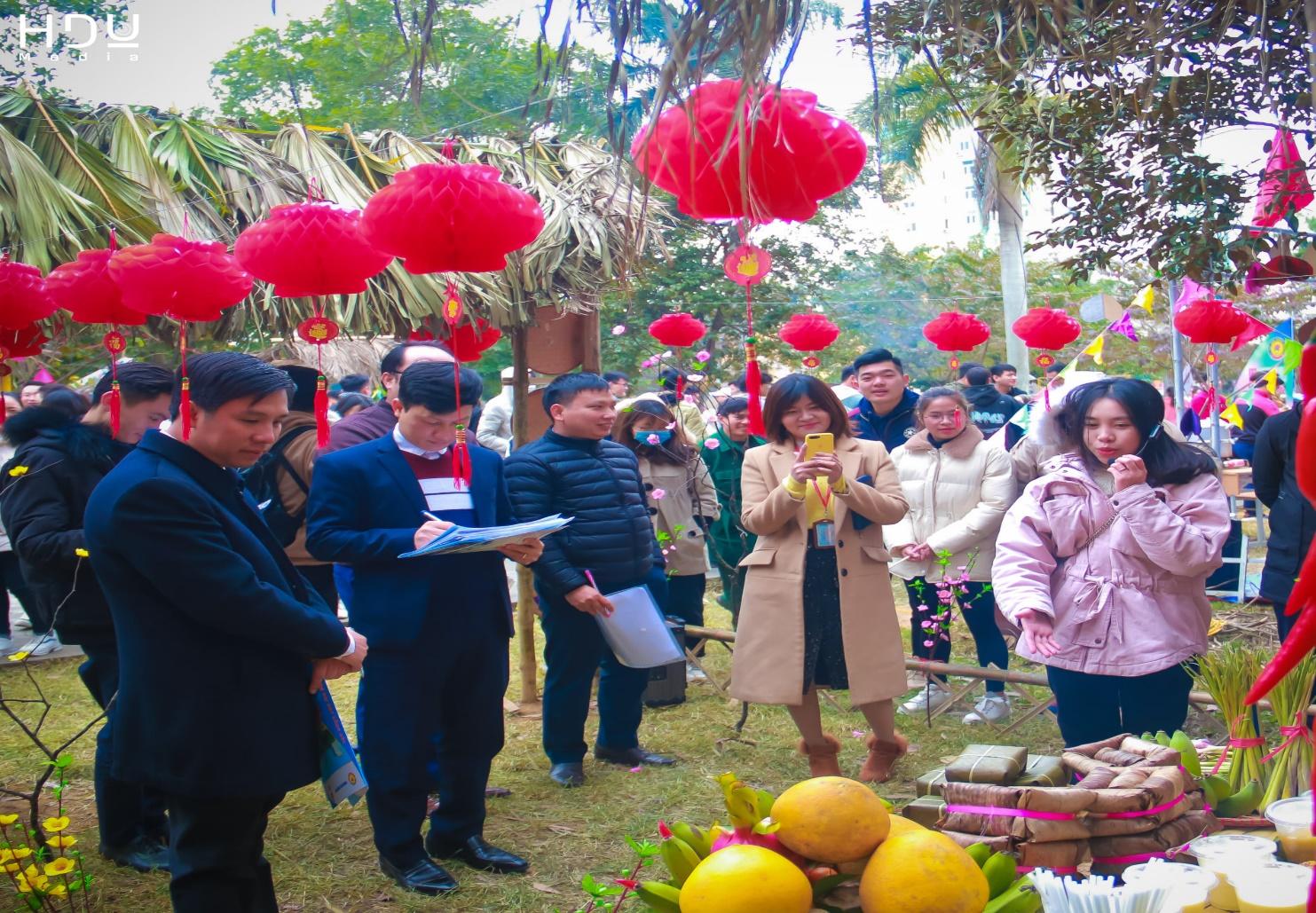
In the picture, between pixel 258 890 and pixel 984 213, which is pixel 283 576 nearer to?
pixel 258 890

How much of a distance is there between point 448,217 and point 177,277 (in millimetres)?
1382

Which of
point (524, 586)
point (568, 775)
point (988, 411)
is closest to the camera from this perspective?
point (568, 775)

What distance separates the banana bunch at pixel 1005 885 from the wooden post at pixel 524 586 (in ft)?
11.1

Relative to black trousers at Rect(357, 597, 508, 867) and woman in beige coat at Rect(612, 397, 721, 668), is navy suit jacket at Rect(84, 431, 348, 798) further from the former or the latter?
woman in beige coat at Rect(612, 397, 721, 668)

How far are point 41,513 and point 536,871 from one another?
209 cm

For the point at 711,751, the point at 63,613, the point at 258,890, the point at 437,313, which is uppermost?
the point at 437,313

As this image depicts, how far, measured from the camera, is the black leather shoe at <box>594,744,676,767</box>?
495cm

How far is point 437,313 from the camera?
22.6 ft

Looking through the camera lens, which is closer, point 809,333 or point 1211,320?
point 809,333

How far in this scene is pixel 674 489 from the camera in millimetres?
6090

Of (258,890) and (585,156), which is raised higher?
(585,156)

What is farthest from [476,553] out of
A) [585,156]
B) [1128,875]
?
[585,156]

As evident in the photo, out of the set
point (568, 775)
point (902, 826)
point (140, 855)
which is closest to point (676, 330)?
point (568, 775)

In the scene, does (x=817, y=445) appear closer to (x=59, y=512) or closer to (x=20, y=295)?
(x=59, y=512)
